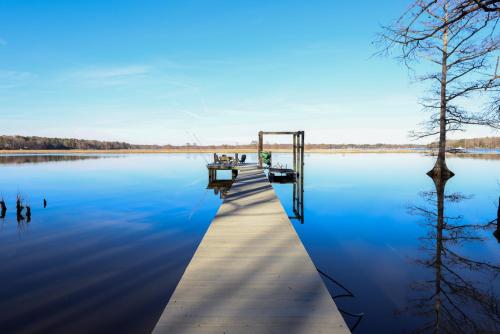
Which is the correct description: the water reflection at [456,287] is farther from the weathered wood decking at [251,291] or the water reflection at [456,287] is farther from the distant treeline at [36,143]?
the distant treeline at [36,143]

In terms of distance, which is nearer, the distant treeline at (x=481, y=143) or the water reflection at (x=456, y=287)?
the water reflection at (x=456, y=287)

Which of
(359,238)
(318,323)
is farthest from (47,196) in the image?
(318,323)

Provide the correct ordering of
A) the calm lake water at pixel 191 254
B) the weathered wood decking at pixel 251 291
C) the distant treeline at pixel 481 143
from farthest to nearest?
the distant treeline at pixel 481 143 < the calm lake water at pixel 191 254 < the weathered wood decking at pixel 251 291

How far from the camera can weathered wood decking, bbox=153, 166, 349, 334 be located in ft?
10.7

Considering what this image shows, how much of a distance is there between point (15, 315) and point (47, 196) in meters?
18.4

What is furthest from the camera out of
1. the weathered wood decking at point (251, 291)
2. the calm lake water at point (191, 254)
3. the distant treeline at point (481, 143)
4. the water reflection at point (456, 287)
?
the distant treeline at point (481, 143)

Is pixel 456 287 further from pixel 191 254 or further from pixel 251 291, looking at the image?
pixel 191 254

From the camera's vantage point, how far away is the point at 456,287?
641 cm

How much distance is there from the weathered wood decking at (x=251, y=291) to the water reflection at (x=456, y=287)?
8.59ft

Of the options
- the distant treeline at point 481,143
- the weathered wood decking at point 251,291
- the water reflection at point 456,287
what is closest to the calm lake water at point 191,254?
the water reflection at point 456,287

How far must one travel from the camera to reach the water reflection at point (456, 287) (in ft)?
16.6

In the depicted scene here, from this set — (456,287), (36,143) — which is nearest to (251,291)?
(456,287)

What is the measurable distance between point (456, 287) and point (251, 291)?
539cm

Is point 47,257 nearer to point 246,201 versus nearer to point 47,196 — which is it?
point 246,201
